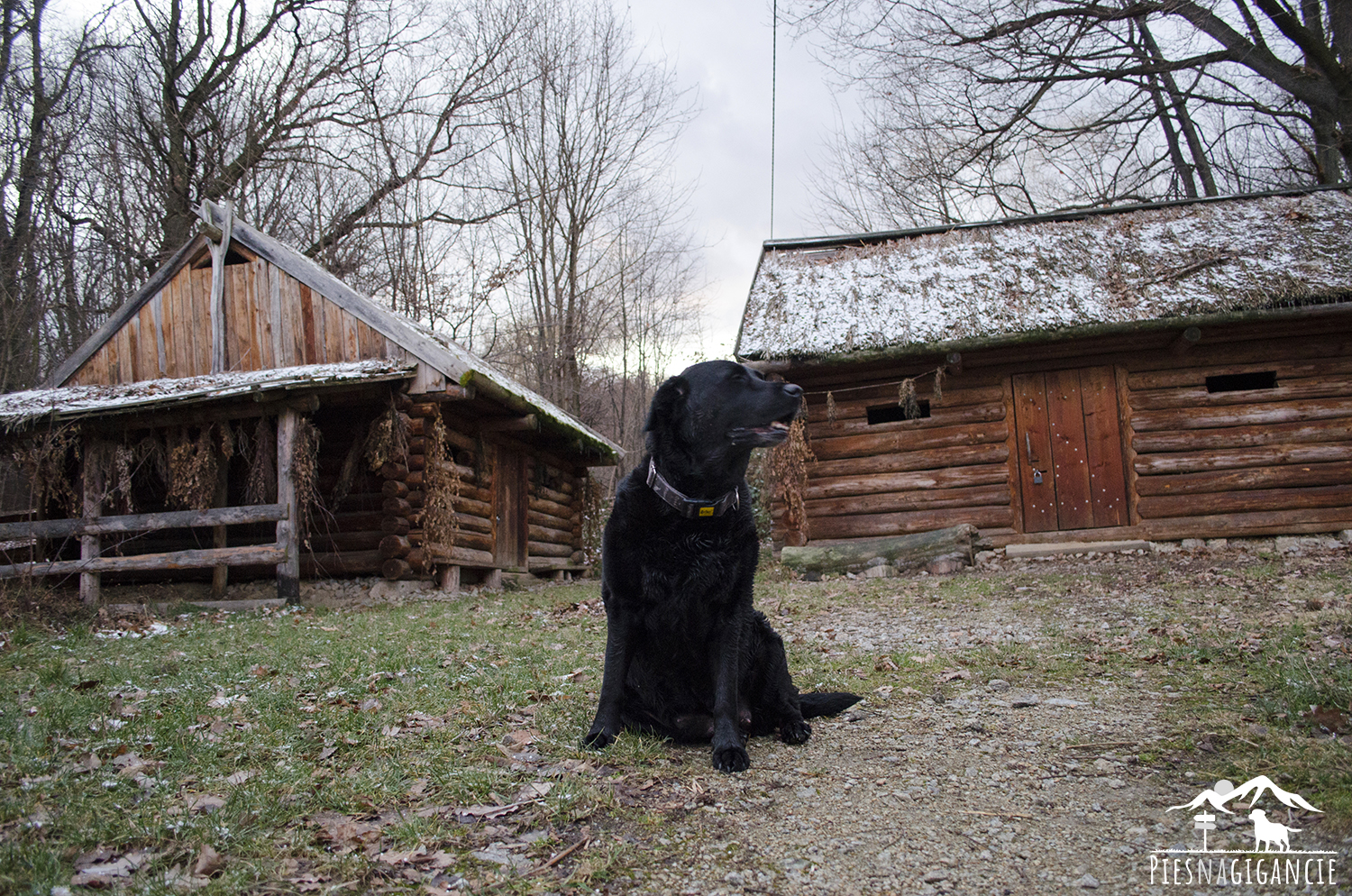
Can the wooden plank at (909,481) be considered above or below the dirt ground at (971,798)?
above

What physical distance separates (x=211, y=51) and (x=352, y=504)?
1386 cm

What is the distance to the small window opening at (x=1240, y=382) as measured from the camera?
11.5m

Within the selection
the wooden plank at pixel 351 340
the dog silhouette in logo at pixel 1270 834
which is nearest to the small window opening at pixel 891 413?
the wooden plank at pixel 351 340

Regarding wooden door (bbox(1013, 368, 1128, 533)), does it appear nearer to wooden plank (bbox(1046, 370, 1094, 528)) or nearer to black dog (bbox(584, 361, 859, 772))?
wooden plank (bbox(1046, 370, 1094, 528))

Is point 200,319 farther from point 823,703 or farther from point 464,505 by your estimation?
point 823,703

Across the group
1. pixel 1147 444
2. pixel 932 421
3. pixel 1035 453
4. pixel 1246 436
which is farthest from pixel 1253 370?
pixel 932 421

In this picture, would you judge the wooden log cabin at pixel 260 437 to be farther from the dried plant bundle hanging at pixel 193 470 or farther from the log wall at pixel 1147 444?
the log wall at pixel 1147 444

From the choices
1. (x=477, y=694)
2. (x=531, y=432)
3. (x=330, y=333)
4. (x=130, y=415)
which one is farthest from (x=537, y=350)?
(x=477, y=694)

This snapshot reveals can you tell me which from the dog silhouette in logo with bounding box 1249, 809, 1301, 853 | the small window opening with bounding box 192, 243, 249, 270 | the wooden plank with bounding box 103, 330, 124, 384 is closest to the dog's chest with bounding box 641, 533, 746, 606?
the dog silhouette in logo with bounding box 1249, 809, 1301, 853

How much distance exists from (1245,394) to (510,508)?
11.7 metres

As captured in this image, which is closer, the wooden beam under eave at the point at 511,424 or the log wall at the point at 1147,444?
the log wall at the point at 1147,444

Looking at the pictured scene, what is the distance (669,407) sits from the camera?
126 inches

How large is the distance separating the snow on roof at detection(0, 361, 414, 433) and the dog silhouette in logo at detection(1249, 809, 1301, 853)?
9507 mm

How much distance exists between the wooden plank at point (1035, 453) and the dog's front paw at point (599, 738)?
9894 millimetres
